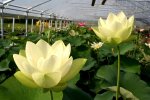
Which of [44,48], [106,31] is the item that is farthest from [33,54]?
[106,31]

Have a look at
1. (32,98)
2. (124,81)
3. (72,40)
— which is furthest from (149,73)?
(72,40)

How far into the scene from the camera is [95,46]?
7.34 feet

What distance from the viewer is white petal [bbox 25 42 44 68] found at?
1.98 feet

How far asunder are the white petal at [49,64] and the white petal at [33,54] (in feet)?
0.05

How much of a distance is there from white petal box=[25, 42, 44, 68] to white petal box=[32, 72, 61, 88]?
0.9 inches

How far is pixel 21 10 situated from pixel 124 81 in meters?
8.18

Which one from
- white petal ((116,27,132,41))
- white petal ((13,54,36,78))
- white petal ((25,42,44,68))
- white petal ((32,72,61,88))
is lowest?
white petal ((32,72,61,88))

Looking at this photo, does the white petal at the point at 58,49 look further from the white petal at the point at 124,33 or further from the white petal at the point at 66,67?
the white petal at the point at 124,33

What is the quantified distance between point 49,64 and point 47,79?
3 centimetres

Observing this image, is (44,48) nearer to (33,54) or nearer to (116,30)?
(33,54)

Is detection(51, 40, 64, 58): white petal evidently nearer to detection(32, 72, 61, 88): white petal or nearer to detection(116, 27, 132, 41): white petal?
detection(32, 72, 61, 88): white petal

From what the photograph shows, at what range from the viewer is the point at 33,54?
620 mm

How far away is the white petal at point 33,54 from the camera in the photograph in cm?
60

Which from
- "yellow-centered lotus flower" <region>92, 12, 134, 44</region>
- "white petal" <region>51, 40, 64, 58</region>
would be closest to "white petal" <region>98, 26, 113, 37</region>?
"yellow-centered lotus flower" <region>92, 12, 134, 44</region>
